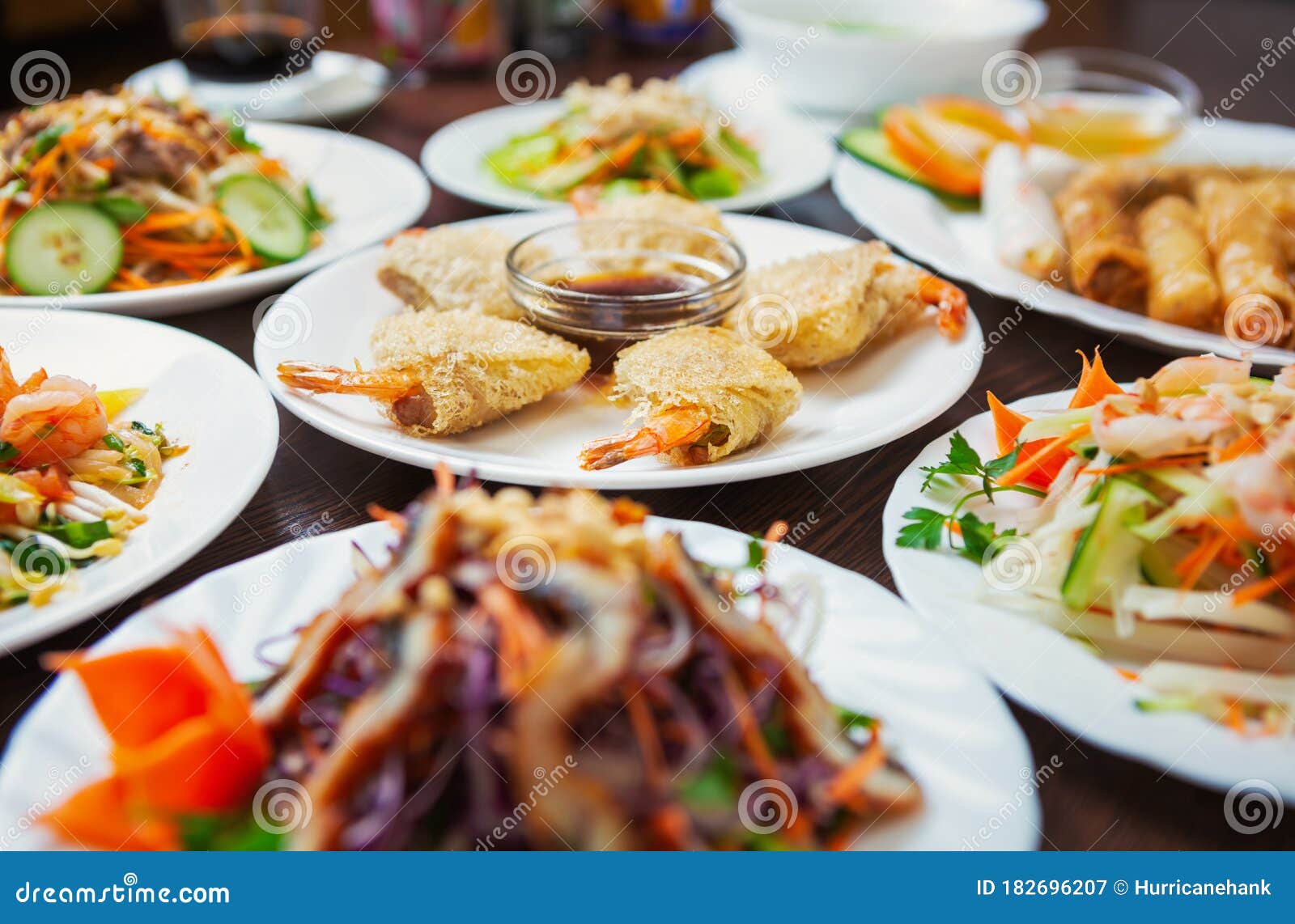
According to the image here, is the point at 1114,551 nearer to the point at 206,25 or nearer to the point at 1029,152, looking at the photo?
the point at 1029,152

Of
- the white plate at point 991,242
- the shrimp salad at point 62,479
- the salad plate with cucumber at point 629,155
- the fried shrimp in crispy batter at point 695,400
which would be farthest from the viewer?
the salad plate with cucumber at point 629,155

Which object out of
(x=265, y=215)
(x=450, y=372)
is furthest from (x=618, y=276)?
(x=265, y=215)

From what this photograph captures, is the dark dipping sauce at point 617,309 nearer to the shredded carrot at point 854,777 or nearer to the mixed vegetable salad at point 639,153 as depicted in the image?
the mixed vegetable salad at point 639,153

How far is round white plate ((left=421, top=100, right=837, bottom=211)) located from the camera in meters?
3.65

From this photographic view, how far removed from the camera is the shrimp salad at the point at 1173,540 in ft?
5.03

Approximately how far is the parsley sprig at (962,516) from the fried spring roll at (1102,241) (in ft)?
4.02

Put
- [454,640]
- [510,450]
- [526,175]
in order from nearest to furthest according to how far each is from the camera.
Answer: [454,640] → [510,450] → [526,175]

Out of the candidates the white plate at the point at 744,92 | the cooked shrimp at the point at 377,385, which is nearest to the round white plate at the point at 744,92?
the white plate at the point at 744,92

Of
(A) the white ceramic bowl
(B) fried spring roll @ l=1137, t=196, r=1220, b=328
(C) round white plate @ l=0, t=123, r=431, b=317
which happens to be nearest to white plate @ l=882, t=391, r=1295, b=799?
(B) fried spring roll @ l=1137, t=196, r=1220, b=328

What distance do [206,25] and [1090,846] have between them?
4933 millimetres

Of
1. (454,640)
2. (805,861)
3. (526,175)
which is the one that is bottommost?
(526,175)

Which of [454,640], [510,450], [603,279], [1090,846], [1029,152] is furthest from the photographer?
[1029,152]

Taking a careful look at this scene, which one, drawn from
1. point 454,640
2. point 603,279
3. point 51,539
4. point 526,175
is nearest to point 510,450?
point 603,279

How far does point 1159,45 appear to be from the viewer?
633 centimetres
